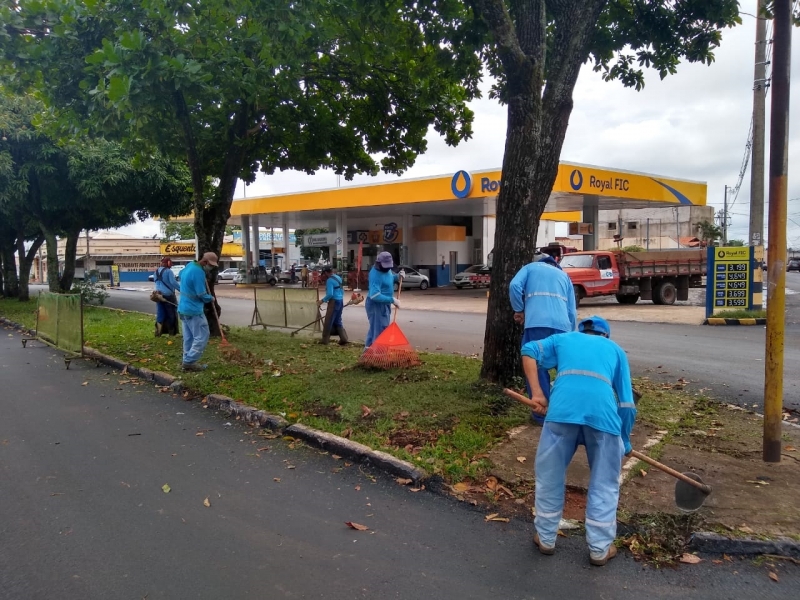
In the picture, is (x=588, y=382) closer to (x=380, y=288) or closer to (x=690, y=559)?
(x=690, y=559)

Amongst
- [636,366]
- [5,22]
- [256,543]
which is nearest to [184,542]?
[256,543]

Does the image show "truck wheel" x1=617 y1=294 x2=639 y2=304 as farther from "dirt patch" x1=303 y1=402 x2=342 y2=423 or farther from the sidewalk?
"dirt patch" x1=303 y1=402 x2=342 y2=423

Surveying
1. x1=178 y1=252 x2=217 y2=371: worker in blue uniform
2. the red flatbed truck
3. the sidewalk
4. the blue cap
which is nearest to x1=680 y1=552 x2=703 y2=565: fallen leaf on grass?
the sidewalk

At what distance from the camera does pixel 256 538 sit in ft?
12.8

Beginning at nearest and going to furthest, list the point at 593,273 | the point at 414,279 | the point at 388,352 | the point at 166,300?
the point at 388,352 → the point at 166,300 → the point at 593,273 → the point at 414,279

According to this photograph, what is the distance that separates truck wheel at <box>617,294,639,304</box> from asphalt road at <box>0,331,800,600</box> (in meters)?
18.0

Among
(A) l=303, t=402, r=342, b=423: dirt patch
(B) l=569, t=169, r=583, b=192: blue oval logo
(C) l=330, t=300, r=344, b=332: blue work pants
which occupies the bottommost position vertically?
(A) l=303, t=402, r=342, b=423: dirt patch

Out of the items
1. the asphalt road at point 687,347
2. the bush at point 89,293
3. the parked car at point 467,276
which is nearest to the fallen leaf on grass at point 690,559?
the asphalt road at point 687,347

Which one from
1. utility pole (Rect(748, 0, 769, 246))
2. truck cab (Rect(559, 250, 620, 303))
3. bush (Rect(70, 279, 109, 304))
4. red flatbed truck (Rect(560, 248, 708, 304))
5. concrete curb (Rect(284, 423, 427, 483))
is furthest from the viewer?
bush (Rect(70, 279, 109, 304))

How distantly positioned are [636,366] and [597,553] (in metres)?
6.51

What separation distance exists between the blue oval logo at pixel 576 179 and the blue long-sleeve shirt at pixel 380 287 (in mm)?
16997

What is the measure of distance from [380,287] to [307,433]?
354 cm

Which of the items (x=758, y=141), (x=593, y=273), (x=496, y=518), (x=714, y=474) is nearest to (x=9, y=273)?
(x=593, y=273)

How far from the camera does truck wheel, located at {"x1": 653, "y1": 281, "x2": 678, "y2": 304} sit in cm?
2130
